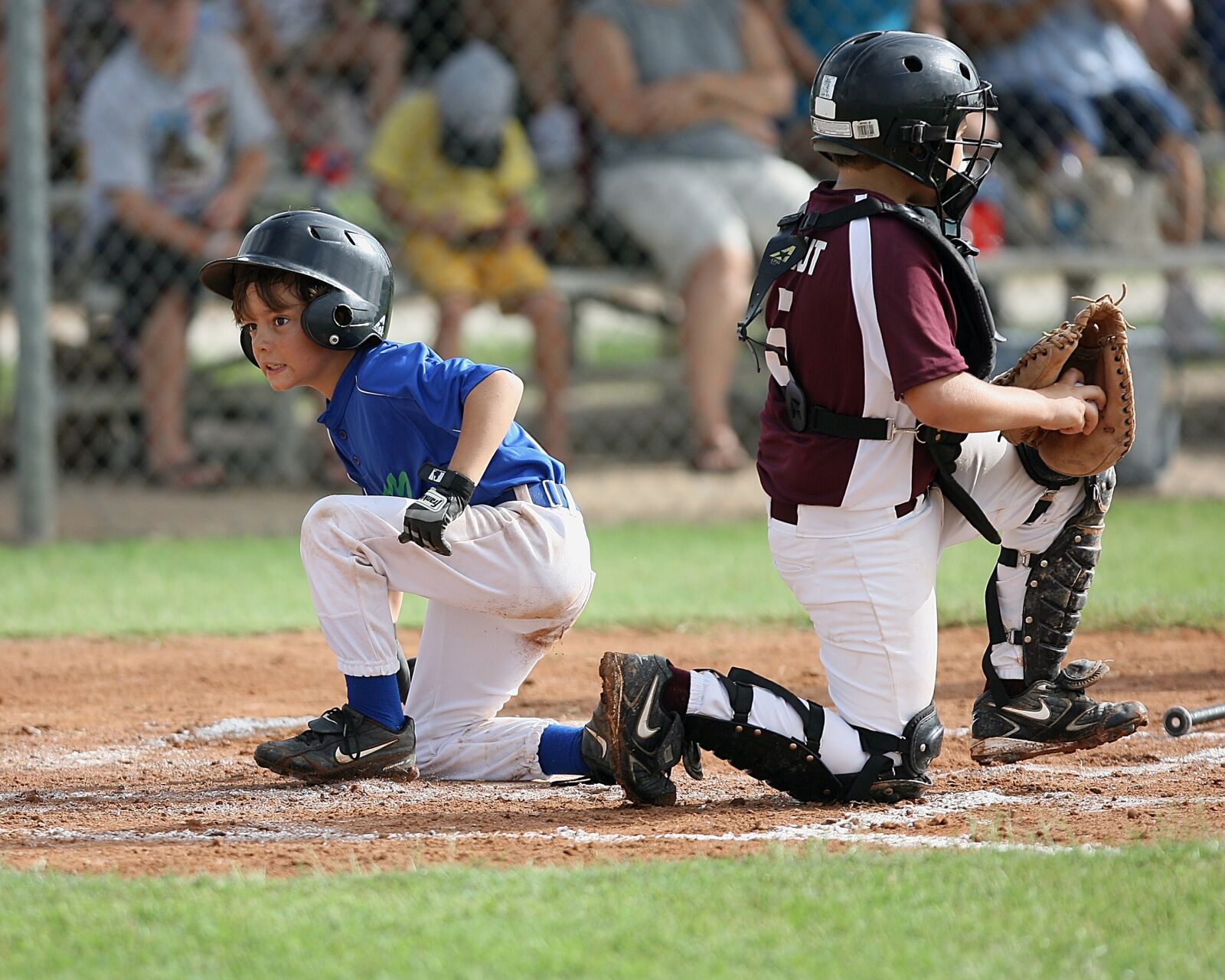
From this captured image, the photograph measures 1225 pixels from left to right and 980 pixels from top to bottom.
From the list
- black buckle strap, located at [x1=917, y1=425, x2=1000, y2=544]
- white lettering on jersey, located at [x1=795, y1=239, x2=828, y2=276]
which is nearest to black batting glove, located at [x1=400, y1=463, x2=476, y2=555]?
white lettering on jersey, located at [x1=795, y1=239, x2=828, y2=276]

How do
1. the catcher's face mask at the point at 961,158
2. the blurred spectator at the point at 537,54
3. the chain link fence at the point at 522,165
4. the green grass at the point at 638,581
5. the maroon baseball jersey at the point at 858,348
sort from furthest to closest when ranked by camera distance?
the blurred spectator at the point at 537,54 → the chain link fence at the point at 522,165 → the green grass at the point at 638,581 → the catcher's face mask at the point at 961,158 → the maroon baseball jersey at the point at 858,348

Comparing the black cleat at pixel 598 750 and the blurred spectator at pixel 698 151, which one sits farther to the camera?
the blurred spectator at pixel 698 151

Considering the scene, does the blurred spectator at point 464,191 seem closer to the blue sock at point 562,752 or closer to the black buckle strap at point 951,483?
the blue sock at point 562,752

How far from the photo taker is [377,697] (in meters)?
3.45

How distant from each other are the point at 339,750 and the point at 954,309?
61.5 inches

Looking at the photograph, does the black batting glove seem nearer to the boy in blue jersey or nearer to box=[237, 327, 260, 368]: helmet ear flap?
the boy in blue jersey

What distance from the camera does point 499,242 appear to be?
761 centimetres

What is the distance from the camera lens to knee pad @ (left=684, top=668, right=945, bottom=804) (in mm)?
3209

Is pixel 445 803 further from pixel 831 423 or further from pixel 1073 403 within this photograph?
pixel 1073 403

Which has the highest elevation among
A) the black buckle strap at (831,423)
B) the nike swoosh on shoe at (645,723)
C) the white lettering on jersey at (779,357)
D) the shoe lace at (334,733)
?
the white lettering on jersey at (779,357)

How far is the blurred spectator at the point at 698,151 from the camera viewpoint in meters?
7.51

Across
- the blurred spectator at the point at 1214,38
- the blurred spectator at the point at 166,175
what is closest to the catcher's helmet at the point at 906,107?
the blurred spectator at the point at 166,175

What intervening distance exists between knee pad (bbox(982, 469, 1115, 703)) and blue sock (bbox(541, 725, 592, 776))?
0.99 m

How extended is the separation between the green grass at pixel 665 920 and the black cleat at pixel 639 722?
0.47 metres
